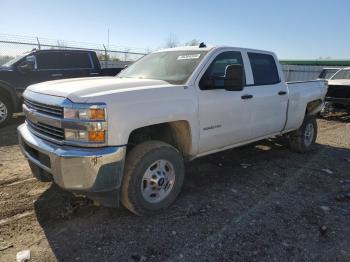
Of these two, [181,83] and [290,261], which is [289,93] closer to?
[181,83]

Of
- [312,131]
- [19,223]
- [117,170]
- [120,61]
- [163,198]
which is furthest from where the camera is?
[120,61]

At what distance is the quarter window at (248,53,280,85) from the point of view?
5.28m

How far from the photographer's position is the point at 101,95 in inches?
129

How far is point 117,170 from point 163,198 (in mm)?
864

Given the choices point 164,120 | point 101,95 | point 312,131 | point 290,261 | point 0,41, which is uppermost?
point 0,41

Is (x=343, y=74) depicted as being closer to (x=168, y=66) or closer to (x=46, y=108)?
(x=168, y=66)

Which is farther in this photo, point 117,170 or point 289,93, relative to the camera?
point 289,93

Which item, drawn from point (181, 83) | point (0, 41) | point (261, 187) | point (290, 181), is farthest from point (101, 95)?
point (0, 41)

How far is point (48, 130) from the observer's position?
350cm

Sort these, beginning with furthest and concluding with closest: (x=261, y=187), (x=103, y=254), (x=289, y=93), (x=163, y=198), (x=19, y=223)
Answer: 1. (x=289, y=93)
2. (x=261, y=187)
3. (x=163, y=198)
4. (x=19, y=223)
5. (x=103, y=254)

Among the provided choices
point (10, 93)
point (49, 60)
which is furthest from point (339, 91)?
point (10, 93)

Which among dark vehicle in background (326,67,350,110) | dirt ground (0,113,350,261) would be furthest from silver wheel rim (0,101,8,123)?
dark vehicle in background (326,67,350,110)

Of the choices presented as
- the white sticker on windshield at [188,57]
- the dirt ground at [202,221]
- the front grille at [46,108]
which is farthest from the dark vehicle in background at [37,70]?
the white sticker on windshield at [188,57]

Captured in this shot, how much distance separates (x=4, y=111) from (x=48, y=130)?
5724 mm
